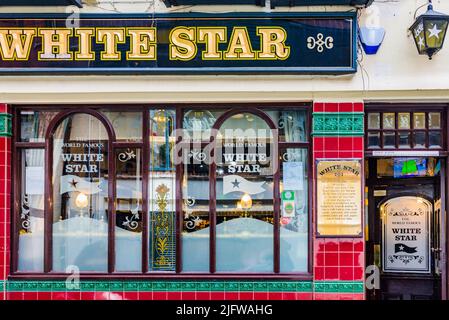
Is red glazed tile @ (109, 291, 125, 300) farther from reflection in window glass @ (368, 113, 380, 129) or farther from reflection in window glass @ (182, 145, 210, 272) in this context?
reflection in window glass @ (368, 113, 380, 129)

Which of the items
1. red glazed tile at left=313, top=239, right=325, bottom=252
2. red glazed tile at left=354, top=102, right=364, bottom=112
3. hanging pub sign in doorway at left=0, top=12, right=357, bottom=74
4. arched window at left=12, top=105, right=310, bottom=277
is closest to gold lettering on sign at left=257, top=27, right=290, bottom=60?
hanging pub sign in doorway at left=0, top=12, right=357, bottom=74

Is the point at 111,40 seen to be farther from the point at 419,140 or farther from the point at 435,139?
the point at 435,139

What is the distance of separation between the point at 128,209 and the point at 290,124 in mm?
2405

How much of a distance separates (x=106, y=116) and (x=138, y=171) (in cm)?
85

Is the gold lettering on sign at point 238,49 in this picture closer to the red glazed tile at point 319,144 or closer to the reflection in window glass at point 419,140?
the red glazed tile at point 319,144

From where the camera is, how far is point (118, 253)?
7.20 metres

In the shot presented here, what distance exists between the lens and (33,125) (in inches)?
288

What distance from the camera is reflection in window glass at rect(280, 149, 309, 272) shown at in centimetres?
716

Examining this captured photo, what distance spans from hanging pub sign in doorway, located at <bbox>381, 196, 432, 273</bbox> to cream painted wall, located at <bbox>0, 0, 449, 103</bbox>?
1.68 m

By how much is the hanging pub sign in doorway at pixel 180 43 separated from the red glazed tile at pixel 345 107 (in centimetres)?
44

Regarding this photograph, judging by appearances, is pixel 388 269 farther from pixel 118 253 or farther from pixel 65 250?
pixel 65 250

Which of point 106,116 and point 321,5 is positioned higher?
point 321,5

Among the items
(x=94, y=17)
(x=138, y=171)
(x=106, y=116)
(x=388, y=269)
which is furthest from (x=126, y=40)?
(x=388, y=269)

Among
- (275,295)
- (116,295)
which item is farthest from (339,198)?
(116,295)
